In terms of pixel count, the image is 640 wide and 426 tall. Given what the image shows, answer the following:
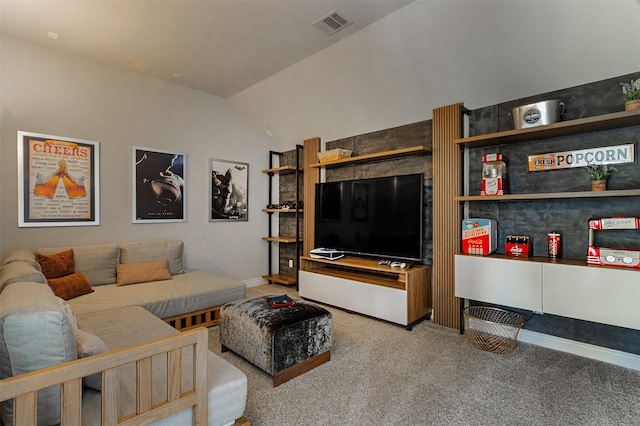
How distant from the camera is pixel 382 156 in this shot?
11.8ft

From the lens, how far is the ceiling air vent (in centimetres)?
260

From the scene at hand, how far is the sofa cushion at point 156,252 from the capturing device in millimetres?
3490

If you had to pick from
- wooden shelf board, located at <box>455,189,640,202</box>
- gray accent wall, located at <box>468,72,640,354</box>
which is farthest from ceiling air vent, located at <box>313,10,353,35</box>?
wooden shelf board, located at <box>455,189,640,202</box>

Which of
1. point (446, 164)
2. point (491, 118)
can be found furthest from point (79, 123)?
point (491, 118)

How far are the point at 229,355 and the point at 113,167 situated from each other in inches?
102

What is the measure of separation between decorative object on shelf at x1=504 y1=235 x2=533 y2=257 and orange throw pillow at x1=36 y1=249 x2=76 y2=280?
415 centimetres

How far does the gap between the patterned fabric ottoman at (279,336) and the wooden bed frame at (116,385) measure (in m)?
0.78

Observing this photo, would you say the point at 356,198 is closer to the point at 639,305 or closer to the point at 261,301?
the point at 261,301

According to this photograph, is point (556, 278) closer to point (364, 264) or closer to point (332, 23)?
point (364, 264)

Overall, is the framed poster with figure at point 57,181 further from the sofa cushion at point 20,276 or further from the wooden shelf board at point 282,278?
the wooden shelf board at point 282,278

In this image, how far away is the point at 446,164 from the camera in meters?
3.15

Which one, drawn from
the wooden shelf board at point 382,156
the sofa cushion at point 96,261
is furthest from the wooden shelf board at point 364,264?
the sofa cushion at point 96,261

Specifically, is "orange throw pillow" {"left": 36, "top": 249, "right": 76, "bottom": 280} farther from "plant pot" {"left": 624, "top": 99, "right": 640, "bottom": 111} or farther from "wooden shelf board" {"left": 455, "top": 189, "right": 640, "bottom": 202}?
"plant pot" {"left": 624, "top": 99, "right": 640, "bottom": 111}

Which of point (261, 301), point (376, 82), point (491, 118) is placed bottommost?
point (261, 301)
